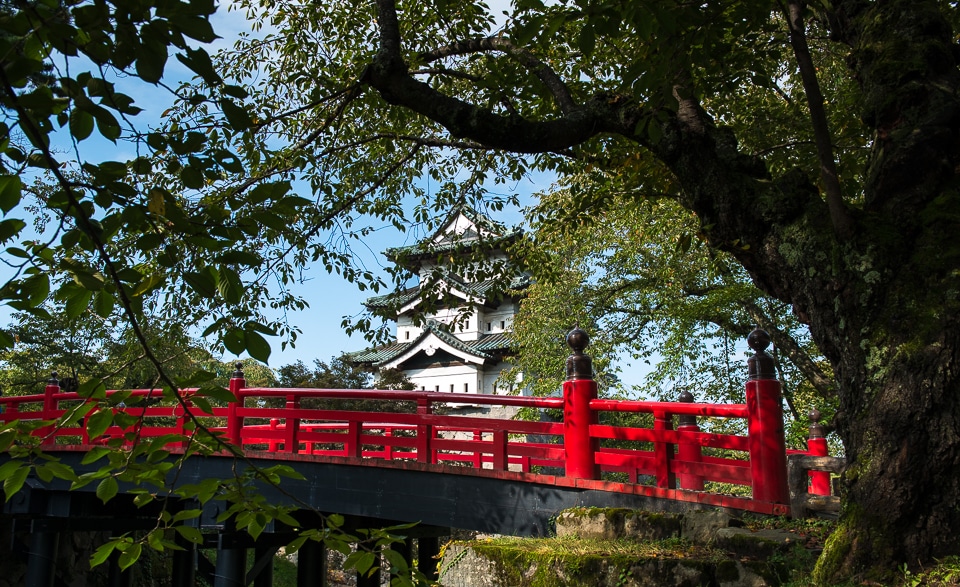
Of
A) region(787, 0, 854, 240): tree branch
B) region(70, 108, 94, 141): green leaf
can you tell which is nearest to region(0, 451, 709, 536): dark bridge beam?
region(787, 0, 854, 240): tree branch

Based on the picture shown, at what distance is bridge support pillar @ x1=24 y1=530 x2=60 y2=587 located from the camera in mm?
9633

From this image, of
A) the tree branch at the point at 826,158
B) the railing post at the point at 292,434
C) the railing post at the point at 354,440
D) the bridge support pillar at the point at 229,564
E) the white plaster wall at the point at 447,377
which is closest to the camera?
the tree branch at the point at 826,158

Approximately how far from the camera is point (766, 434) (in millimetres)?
5172

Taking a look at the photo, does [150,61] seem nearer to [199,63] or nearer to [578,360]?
A: [199,63]

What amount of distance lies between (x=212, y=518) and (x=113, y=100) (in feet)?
23.0

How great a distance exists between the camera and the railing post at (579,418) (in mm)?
5926

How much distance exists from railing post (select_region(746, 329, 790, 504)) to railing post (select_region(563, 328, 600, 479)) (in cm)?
120

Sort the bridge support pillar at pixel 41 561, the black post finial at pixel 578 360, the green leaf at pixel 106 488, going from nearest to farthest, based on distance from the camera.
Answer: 1. the green leaf at pixel 106 488
2. the black post finial at pixel 578 360
3. the bridge support pillar at pixel 41 561

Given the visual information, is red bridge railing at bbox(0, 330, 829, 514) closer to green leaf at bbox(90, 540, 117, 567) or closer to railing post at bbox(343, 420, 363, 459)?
railing post at bbox(343, 420, 363, 459)

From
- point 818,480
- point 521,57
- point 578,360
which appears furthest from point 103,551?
point 818,480

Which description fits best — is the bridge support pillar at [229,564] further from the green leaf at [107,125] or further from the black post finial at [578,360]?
the green leaf at [107,125]

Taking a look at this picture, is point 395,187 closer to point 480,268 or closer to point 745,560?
point 480,268

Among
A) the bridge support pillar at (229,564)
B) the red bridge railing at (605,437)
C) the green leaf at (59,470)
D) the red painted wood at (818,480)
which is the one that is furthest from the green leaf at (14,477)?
the red painted wood at (818,480)

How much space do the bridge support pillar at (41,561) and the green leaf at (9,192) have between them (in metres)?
9.80
